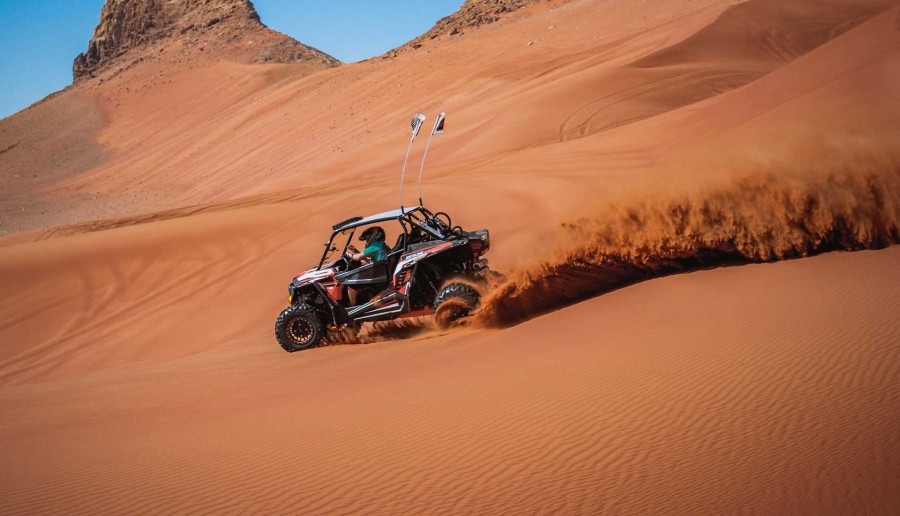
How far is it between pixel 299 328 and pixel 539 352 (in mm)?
4013

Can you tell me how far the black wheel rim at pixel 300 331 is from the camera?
9.20 m

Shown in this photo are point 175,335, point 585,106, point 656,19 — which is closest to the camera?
point 175,335

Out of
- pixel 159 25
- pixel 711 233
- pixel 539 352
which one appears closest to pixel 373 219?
pixel 539 352

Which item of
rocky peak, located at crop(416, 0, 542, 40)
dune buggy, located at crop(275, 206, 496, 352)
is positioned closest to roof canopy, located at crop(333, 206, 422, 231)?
dune buggy, located at crop(275, 206, 496, 352)

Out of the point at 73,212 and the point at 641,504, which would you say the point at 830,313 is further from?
the point at 73,212

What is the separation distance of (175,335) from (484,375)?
865cm

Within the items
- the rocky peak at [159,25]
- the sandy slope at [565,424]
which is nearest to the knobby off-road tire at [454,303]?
the sandy slope at [565,424]

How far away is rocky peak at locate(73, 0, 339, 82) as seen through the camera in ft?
229

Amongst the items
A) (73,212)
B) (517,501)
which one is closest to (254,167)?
(73,212)

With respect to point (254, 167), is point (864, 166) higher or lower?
lower

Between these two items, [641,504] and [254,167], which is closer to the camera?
[641,504]

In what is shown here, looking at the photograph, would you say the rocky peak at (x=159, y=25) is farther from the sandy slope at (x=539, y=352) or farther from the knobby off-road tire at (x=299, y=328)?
the knobby off-road tire at (x=299, y=328)

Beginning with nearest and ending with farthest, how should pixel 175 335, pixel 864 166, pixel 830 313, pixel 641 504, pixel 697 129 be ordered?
pixel 641 504 → pixel 830 313 → pixel 864 166 → pixel 175 335 → pixel 697 129

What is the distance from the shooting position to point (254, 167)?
111ft
